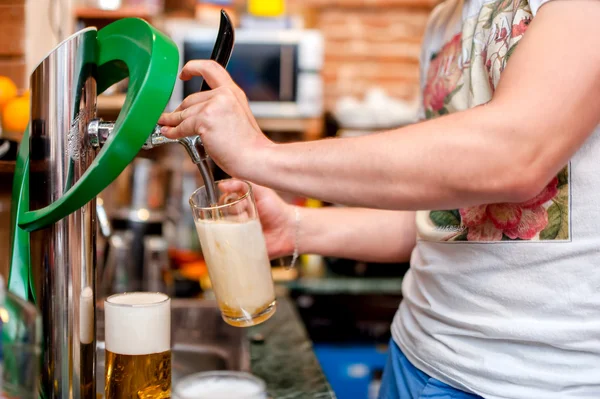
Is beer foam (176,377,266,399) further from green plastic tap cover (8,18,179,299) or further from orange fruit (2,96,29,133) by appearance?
orange fruit (2,96,29,133)

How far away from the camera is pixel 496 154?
0.68m

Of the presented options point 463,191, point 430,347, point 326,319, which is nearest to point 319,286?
point 326,319

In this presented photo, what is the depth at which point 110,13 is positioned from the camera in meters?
2.19

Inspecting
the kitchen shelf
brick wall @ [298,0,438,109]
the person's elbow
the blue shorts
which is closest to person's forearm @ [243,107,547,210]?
the person's elbow

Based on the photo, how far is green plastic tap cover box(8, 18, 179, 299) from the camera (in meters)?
0.64

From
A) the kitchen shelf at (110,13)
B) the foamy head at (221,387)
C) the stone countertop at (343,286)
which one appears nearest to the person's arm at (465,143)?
the foamy head at (221,387)

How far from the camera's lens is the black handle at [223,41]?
76 cm

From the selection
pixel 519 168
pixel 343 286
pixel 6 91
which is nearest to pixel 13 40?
pixel 6 91

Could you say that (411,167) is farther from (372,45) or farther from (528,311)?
(372,45)

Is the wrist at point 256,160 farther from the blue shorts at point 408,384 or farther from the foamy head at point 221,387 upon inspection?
the blue shorts at point 408,384

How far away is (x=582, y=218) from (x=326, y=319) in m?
1.87

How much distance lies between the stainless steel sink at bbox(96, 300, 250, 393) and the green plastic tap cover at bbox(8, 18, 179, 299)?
0.62m

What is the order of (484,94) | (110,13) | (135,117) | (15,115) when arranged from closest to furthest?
(135,117), (484,94), (15,115), (110,13)

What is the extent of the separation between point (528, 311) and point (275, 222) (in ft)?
1.45
